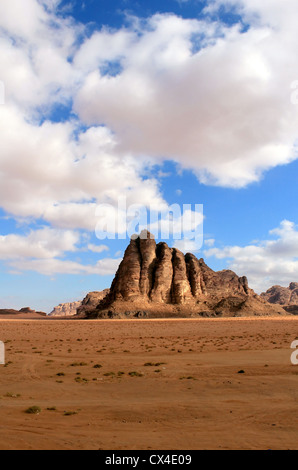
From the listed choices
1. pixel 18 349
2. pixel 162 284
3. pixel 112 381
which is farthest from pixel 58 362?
pixel 162 284

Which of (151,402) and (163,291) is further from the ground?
(163,291)

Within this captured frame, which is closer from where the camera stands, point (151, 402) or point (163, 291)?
point (151, 402)

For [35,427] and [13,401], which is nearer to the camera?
[35,427]

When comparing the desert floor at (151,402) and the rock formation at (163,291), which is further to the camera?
the rock formation at (163,291)

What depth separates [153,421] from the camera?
339 inches

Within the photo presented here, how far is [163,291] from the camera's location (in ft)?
325

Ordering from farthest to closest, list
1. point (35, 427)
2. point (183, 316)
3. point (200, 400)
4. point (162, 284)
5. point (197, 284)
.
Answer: point (197, 284)
point (162, 284)
point (183, 316)
point (200, 400)
point (35, 427)

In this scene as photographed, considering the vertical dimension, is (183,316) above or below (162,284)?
below

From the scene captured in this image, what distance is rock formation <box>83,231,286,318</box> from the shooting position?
299 feet

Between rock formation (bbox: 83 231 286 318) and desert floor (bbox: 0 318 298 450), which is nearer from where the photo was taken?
desert floor (bbox: 0 318 298 450)

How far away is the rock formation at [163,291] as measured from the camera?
91250 millimetres

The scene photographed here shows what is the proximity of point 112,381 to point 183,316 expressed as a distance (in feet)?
260
